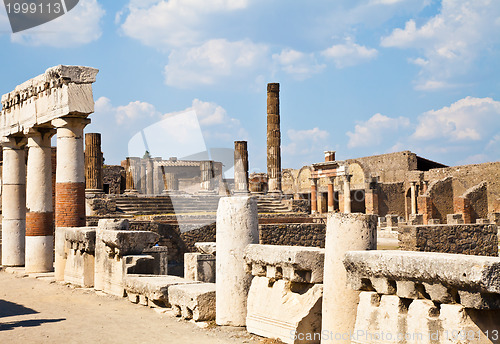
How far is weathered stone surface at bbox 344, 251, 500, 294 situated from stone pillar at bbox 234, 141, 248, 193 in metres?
24.7

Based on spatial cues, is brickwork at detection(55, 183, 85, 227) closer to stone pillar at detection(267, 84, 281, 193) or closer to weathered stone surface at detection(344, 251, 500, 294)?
weathered stone surface at detection(344, 251, 500, 294)

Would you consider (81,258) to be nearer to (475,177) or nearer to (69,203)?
(69,203)

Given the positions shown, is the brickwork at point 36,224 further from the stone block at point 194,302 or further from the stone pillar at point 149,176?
the stone pillar at point 149,176

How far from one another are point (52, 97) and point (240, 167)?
769 inches

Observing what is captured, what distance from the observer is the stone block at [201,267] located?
863 cm

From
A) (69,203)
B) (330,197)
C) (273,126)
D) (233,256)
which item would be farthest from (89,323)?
(330,197)

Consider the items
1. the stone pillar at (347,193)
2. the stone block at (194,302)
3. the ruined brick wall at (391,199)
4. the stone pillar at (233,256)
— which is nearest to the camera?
the stone pillar at (233,256)

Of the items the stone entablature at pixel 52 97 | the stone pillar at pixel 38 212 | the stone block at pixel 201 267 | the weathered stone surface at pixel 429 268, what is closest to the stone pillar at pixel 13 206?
the stone entablature at pixel 52 97

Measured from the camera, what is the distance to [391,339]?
12.8 feet

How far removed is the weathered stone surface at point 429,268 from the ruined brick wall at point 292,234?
41.5ft

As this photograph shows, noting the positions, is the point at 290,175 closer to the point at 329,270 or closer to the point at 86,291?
the point at 86,291

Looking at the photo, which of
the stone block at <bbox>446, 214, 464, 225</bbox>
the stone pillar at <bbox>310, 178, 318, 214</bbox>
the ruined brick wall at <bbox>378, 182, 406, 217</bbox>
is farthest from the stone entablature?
the ruined brick wall at <bbox>378, 182, 406, 217</bbox>

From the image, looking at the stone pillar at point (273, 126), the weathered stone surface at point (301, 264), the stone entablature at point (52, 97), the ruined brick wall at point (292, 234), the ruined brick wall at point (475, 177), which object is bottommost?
the ruined brick wall at point (292, 234)

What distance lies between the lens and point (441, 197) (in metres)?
32.9
